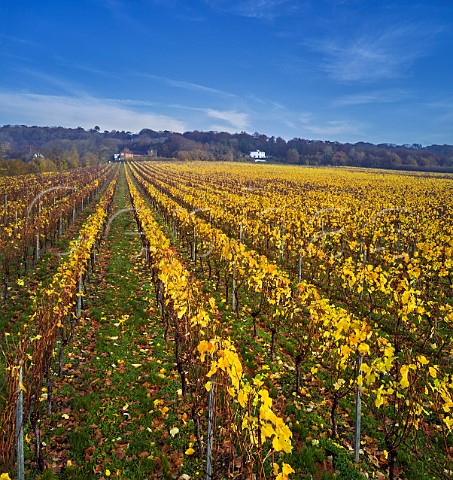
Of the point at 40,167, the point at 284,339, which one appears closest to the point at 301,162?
the point at 40,167

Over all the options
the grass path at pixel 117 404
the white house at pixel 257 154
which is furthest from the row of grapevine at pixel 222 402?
the white house at pixel 257 154

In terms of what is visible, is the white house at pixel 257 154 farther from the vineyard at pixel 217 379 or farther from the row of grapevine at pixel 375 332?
the vineyard at pixel 217 379

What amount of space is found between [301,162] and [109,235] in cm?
12998

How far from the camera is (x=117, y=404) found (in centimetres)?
613

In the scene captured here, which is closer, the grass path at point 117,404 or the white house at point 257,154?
the grass path at point 117,404

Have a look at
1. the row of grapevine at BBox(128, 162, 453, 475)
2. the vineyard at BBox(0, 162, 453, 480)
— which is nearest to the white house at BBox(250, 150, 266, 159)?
the row of grapevine at BBox(128, 162, 453, 475)

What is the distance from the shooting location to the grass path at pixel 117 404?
491cm

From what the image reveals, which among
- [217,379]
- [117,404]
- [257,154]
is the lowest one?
[117,404]

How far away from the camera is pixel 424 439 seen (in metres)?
5.32

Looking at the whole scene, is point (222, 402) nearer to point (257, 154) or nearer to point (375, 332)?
point (375, 332)

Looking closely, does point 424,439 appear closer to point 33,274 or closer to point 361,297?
point 361,297

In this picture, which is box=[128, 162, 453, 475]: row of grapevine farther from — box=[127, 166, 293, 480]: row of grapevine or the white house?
the white house

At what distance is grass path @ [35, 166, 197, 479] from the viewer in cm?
491

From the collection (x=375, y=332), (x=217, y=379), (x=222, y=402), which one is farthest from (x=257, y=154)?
(x=217, y=379)
